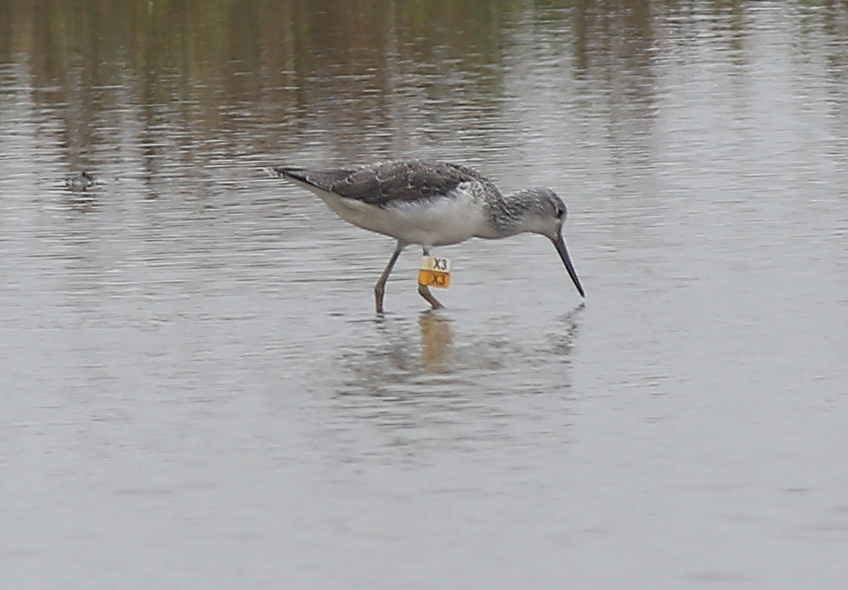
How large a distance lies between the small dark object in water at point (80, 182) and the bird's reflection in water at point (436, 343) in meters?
6.68

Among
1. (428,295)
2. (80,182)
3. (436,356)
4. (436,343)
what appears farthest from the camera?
(80,182)

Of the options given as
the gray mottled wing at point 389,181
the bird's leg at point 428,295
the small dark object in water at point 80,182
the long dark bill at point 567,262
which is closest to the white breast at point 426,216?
the gray mottled wing at point 389,181

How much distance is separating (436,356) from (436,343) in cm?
37

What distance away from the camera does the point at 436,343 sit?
39.1 feet

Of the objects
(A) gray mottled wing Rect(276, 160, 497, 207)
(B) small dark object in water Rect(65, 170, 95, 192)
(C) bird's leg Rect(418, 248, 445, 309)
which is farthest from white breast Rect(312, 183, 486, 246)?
(B) small dark object in water Rect(65, 170, 95, 192)

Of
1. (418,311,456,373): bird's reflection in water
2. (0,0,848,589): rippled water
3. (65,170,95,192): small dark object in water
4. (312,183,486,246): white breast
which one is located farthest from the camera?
(65,170,95,192): small dark object in water

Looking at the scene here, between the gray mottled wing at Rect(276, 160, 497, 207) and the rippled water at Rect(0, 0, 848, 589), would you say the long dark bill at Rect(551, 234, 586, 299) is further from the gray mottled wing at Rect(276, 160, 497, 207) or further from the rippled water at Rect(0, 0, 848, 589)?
the gray mottled wing at Rect(276, 160, 497, 207)

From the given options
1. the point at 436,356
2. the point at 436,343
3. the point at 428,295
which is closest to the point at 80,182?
the point at 428,295

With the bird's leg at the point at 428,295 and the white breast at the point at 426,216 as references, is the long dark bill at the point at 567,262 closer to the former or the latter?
the white breast at the point at 426,216

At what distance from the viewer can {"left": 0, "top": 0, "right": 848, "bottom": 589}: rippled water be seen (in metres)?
7.98

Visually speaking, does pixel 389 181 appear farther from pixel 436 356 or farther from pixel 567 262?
pixel 436 356

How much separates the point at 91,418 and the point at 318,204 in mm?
6917

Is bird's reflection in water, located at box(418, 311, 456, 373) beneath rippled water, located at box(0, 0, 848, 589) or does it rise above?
beneath

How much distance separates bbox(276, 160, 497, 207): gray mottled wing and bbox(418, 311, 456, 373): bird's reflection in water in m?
0.76
